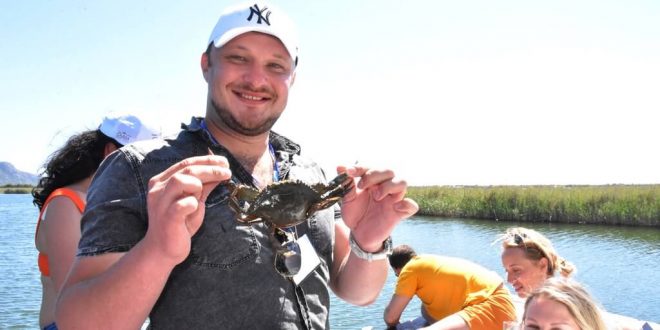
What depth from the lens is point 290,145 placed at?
2.90 m

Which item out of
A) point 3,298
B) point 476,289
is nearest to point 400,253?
point 476,289

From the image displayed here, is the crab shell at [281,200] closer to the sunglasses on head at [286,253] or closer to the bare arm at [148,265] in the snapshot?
the sunglasses on head at [286,253]

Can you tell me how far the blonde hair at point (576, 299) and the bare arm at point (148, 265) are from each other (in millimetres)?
2412

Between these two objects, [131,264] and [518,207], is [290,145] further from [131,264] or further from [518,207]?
[518,207]

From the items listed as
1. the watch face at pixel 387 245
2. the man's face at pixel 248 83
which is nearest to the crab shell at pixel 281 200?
the man's face at pixel 248 83

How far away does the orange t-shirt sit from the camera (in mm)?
5641

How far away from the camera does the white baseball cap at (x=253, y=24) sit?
2328 millimetres

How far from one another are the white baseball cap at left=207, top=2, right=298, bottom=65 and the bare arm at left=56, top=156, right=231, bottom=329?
2.62 feet

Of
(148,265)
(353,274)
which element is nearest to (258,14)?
(148,265)

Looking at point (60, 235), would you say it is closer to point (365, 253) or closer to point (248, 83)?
point (248, 83)

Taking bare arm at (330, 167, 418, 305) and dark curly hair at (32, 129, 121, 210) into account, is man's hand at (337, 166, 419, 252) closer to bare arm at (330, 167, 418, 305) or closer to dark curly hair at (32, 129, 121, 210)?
bare arm at (330, 167, 418, 305)

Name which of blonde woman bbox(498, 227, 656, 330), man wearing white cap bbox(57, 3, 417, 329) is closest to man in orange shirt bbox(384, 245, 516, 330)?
blonde woman bbox(498, 227, 656, 330)

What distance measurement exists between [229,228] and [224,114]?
1.75 ft

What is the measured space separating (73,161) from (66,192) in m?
0.35
